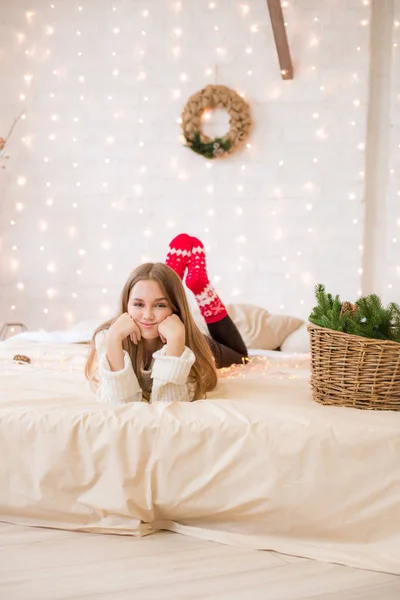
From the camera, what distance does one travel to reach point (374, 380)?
1.53 metres

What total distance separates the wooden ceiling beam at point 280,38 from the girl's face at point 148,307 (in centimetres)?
193

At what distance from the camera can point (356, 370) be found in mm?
1541

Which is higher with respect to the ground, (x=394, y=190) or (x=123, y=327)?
(x=394, y=190)

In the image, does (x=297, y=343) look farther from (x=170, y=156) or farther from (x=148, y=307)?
(x=170, y=156)

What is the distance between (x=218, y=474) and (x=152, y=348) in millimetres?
549

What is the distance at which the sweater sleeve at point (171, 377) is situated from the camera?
5.43 ft

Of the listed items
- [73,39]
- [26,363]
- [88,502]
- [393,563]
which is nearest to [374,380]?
[393,563]

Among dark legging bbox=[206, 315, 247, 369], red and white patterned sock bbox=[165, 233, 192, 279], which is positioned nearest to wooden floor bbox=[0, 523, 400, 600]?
dark legging bbox=[206, 315, 247, 369]

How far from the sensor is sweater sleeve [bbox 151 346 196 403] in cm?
166

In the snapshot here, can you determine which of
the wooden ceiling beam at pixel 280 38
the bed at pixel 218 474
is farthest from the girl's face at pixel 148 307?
the wooden ceiling beam at pixel 280 38

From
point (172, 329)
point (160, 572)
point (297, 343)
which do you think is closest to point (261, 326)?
point (297, 343)

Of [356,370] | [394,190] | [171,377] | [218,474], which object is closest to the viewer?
[218,474]

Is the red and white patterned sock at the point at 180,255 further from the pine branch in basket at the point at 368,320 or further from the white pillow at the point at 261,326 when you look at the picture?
the pine branch in basket at the point at 368,320

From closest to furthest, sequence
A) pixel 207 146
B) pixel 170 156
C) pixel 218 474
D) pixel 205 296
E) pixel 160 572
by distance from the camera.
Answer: pixel 160 572
pixel 218 474
pixel 205 296
pixel 207 146
pixel 170 156
